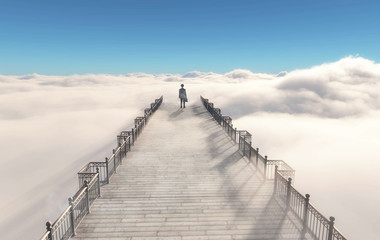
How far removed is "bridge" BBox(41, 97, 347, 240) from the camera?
8.21 m

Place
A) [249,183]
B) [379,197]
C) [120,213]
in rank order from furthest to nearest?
1. [379,197]
2. [249,183]
3. [120,213]

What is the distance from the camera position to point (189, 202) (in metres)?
10.3

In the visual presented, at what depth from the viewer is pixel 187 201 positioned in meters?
10.3

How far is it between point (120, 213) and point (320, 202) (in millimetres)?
119045

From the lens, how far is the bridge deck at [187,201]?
837 cm

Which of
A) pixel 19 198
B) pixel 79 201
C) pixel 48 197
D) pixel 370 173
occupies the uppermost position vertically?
pixel 79 201

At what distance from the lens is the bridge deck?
8.37 metres

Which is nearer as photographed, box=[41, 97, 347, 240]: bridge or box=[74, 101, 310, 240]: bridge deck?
box=[41, 97, 347, 240]: bridge

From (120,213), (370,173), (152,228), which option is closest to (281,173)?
(152,228)

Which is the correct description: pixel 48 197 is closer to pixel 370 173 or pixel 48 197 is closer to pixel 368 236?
pixel 368 236

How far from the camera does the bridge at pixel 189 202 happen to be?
8.21 metres

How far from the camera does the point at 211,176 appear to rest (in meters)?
12.9

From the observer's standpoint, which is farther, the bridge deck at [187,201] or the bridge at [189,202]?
the bridge deck at [187,201]

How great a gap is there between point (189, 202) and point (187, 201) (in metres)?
0.11
